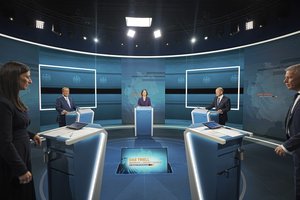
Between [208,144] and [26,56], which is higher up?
[26,56]

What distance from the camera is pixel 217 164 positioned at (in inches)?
66.8

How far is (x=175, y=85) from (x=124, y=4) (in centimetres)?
463

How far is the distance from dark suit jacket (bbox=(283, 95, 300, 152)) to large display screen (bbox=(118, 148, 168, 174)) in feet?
6.79

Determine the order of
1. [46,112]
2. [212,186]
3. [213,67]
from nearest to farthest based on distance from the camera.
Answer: [212,186], [46,112], [213,67]

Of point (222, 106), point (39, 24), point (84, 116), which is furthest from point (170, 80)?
point (39, 24)

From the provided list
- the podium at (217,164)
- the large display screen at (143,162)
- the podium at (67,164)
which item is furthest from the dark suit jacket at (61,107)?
the podium at (217,164)

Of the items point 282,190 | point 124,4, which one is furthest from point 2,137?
point 124,4

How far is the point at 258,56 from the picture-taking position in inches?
227

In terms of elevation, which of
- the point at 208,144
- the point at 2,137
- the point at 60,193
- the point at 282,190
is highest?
the point at 2,137

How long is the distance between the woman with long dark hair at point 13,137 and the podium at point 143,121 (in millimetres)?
4260

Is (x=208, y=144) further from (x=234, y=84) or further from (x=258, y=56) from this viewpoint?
(x=234, y=84)

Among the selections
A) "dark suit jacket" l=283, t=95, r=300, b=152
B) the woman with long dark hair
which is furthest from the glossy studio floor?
the woman with long dark hair

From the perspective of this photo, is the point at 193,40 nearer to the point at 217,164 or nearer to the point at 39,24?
the point at 39,24

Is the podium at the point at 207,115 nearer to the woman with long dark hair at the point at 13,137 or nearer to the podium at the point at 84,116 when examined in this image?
the podium at the point at 84,116
